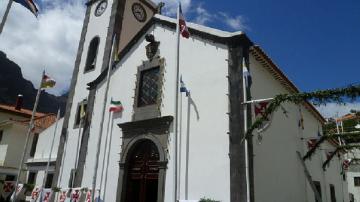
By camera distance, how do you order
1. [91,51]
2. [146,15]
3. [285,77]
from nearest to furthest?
[285,77], [91,51], [146,15]

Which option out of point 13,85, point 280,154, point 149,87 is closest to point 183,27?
point 149,87

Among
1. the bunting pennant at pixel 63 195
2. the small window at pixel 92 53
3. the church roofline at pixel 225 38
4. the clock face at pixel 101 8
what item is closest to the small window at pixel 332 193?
the church roofline at pixel 225 38

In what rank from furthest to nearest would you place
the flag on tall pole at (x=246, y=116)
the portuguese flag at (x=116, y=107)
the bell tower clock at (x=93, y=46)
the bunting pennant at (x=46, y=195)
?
the bell tower clock at (x=93, y=46), the bunting pennant at (x=46, y=195), the portuguese flag at (x=116, y=107), the flag on tall pole at (x=246, y=116)

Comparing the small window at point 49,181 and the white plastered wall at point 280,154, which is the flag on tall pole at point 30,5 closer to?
the white plastered wall at point 280,154

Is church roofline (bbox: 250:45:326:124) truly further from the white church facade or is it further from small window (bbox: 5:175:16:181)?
small window (bbox: 5:175:16:181)

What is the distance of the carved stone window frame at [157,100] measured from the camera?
12.6m

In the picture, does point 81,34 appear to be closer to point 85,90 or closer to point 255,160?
point 85,90

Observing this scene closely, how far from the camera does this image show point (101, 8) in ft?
66.3

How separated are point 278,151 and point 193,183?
4050 mm

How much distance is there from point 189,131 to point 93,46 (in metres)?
10.8

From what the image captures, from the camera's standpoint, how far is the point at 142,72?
14.0 m

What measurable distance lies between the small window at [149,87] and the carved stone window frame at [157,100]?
132mm

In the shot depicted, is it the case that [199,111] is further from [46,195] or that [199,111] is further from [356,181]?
[356,181]

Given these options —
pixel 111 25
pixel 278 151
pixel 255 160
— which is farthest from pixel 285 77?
pixel 111 25
